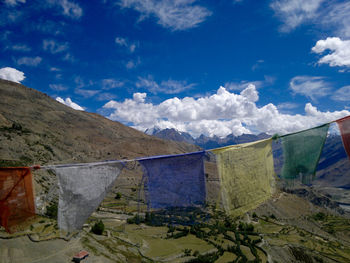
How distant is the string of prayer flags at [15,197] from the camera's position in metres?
5.79

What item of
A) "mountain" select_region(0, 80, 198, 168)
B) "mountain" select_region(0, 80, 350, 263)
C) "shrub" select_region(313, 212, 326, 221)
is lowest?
"shrub" select_region(313, 212, 326, 221)

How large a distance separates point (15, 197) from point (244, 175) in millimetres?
5971

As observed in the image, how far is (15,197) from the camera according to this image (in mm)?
5949

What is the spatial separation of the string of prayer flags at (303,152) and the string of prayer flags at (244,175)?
495 millimetres

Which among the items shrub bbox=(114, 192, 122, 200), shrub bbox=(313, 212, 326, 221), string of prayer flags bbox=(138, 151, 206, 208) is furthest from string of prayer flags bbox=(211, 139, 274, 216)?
shrub bbox=(313, 212, 326, 221)

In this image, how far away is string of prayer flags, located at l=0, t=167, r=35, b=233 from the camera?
19.0 feet

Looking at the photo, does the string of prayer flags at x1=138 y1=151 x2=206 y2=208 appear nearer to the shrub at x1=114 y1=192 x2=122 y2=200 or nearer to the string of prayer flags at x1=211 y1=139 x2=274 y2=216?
the string of prayer flags at x1=211 y1=139 x2=274 y2=216

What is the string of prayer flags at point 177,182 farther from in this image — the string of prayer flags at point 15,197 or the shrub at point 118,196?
the shrub at point 118,196

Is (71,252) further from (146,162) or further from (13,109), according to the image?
(13,109)

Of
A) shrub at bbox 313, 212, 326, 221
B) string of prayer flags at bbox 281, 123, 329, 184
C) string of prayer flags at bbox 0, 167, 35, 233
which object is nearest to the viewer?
string of prayer flags at bbox 281, 123, 329, 184

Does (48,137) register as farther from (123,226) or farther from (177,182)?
(177,182)

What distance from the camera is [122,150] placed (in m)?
75.8

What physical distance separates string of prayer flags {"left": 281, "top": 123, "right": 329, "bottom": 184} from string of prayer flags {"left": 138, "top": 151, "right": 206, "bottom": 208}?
2232 mm

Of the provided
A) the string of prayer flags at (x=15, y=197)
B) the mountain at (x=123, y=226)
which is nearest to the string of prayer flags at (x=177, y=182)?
the mountain at (x=123, y=226)
